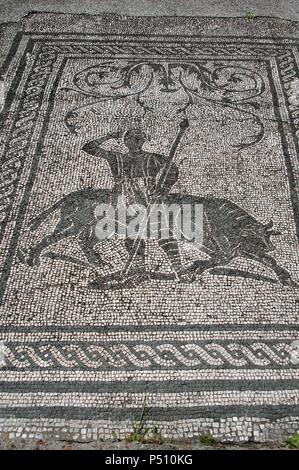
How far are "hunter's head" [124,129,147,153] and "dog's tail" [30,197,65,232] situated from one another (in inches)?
27.7

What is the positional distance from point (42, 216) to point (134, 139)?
0.97 meters

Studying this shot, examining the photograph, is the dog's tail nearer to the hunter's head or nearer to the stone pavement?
the stone pavement

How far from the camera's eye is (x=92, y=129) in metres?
4.00

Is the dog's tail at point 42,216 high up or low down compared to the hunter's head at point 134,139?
down

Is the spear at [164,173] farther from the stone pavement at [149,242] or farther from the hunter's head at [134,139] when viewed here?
the hunter's head at [134,139]

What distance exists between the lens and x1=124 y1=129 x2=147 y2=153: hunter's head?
150 inches

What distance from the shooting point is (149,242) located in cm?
320

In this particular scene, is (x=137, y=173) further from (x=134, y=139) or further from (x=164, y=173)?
(x=134, y=139)

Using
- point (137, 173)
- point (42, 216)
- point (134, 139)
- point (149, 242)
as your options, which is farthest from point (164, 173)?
point (42, 216)

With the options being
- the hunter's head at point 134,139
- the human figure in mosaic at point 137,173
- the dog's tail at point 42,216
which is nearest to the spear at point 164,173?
the human figure in mosaic at point 137,173

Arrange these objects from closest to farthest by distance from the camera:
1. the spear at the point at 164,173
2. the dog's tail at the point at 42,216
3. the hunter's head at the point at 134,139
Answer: the spear at the point at 164,173 < the dog's tail at the point at 42,216 < the hunter's head at the point at 134,139

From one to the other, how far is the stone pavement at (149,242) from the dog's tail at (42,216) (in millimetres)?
13

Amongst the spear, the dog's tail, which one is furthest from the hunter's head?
the dog's tail

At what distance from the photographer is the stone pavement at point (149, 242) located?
2.55m
